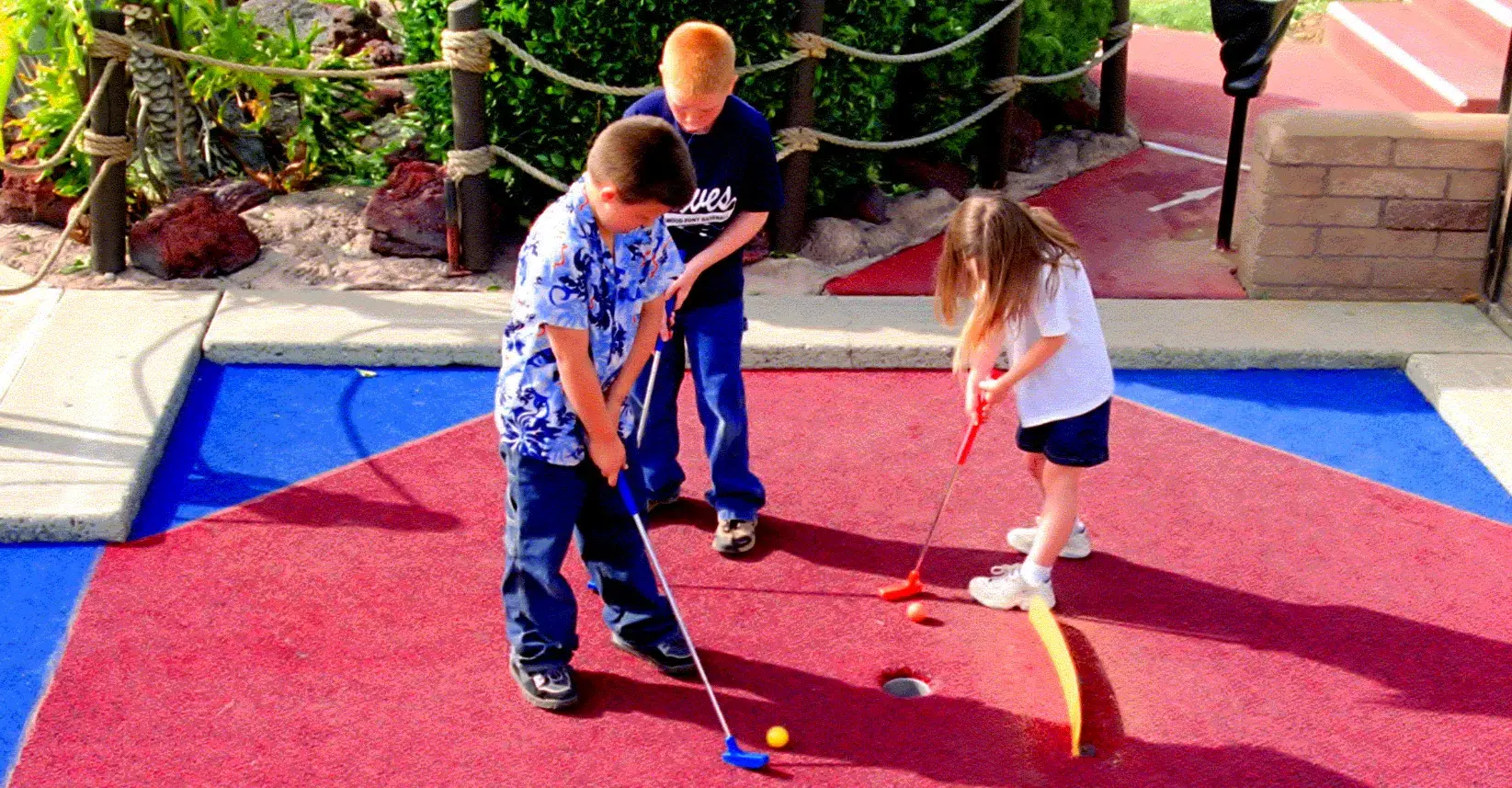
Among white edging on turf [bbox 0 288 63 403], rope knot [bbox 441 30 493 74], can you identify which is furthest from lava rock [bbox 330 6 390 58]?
white edging on turf [bbox 0 288 63 403]

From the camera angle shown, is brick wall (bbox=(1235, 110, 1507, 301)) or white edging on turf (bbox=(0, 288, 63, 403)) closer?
white edging on turf (bbox=(0, 288, 63, 403))

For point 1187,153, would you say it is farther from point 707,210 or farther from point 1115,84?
point 707,210

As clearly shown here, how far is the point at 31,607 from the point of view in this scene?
4441 millimetres

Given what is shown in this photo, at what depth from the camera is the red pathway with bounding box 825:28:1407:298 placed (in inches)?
271

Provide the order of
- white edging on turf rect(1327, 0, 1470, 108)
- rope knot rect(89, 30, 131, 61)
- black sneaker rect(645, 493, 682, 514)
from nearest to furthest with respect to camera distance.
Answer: black sneaker rect(645, 493, 682, 514), rope knot rect(89, 30, 131, 61), white edging on turf rect(1327, 0, 1470, 108)

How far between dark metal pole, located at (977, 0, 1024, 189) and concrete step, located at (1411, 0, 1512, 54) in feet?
9.38

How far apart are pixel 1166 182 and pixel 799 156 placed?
2247 mm

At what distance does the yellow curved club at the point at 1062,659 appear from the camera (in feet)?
12.9

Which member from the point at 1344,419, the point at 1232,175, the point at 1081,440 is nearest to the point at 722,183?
the point at 1081,440

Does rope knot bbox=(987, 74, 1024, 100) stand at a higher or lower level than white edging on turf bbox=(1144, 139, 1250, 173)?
higher

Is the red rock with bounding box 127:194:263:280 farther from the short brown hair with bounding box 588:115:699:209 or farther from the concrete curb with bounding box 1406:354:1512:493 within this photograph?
the concrete curb with bounding box 1406:354:1512:493

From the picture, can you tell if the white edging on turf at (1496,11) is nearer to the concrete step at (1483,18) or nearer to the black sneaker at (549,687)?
the concrete step at (1483,18)

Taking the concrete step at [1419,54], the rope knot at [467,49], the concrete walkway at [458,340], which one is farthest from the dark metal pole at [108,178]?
the concrete step at [1419,54]

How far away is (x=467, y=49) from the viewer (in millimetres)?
6316
